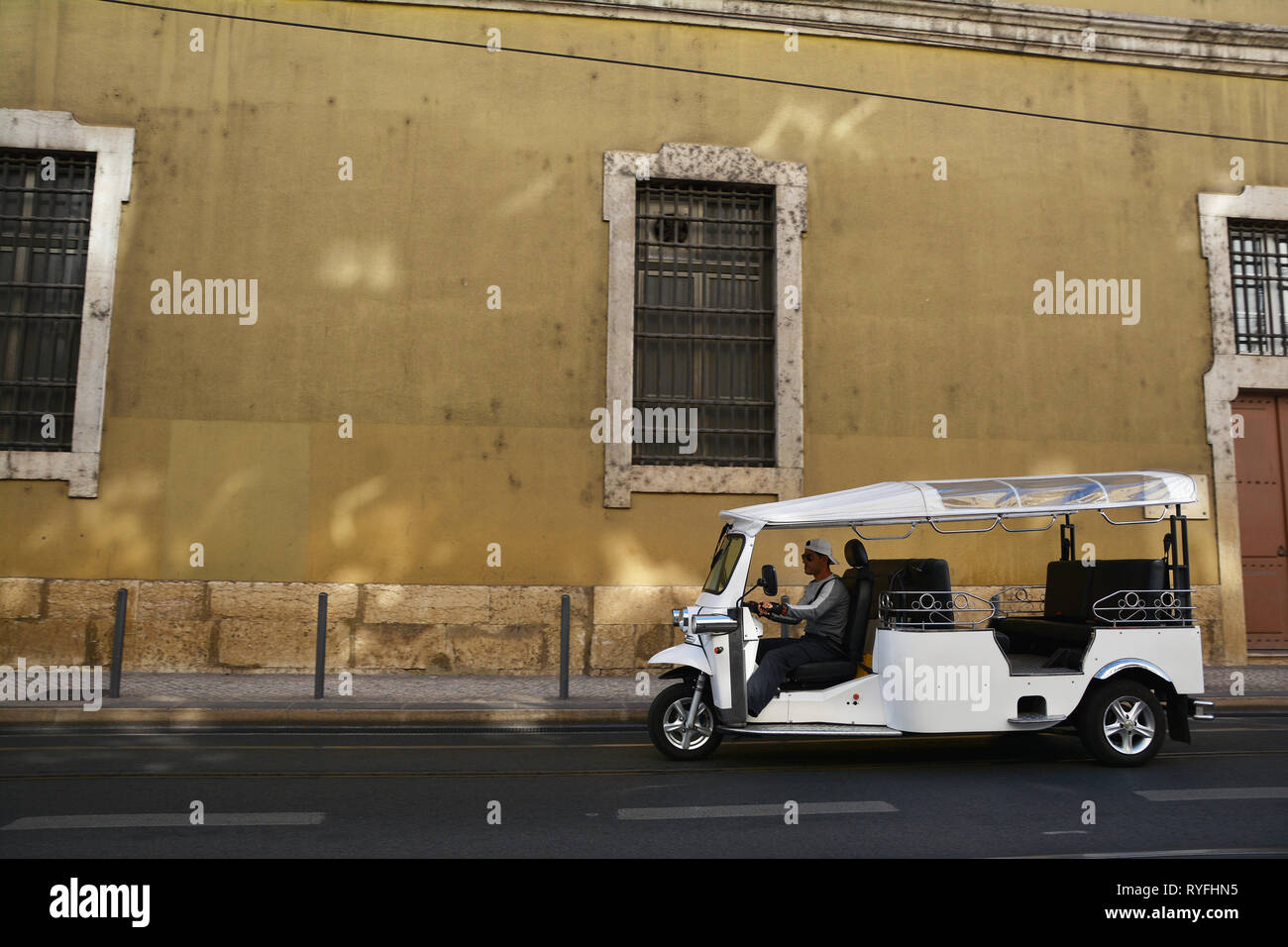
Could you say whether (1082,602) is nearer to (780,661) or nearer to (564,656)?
(780,661)

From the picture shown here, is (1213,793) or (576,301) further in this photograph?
(576,301)

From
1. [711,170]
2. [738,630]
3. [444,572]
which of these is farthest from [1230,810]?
[711,170]

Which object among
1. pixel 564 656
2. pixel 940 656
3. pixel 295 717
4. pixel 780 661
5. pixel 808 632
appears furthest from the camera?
pixel 564 656

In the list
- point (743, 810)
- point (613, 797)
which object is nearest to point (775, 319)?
point (613, 797)

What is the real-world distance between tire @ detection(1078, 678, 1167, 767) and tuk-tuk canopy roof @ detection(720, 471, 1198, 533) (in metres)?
1.30

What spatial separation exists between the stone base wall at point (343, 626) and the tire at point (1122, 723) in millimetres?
4940

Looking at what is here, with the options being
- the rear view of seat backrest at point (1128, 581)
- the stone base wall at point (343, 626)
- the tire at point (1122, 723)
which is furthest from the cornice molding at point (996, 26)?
the tire at point (1122, 723)

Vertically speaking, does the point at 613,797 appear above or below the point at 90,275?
below

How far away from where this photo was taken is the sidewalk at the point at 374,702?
884cm

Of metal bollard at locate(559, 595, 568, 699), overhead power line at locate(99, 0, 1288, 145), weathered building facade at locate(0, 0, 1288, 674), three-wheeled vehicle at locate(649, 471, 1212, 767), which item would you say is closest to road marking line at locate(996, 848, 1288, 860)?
three-wheeled vehicle at locate(649, 471, 1212, 767)

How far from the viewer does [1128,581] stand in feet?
24.1

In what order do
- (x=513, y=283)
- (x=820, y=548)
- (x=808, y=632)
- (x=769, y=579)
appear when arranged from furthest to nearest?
(x=513, y=283), (x=820, y=548), (x=808, y=632), (x=769, y=579)

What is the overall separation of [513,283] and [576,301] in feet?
2.58

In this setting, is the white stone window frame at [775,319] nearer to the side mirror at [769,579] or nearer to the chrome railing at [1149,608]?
A: the chrome railing at [1149,608]
